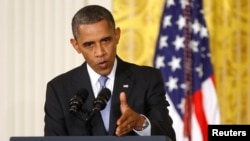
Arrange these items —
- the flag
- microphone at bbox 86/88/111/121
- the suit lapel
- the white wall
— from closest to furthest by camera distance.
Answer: microphone at bbox 86/88/111/121 → the suit lapel → the flag → the white wall

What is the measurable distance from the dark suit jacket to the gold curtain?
1722mm

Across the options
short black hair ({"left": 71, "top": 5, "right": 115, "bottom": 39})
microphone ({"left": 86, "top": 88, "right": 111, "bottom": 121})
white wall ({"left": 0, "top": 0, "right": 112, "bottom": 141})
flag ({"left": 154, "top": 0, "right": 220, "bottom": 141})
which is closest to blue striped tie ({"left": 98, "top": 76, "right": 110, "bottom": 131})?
short black hair ({"left": 71, "top": 5, "right": 115, "bottom": 39})

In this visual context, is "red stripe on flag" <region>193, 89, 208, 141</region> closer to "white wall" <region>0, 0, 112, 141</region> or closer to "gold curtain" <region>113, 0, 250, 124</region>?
"gold curtain" <region>113, 0, 250, 124</region>

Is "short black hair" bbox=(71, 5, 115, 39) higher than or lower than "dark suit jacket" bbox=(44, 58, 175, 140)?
higher

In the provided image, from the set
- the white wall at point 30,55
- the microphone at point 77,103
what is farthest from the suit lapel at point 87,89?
the white wall at point 30,55

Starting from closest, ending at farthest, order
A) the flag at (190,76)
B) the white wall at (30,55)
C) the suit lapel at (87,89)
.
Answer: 1. the suit lapel at (87,89)
2. the flag at (190,76)
3. the white wall at (30,55)

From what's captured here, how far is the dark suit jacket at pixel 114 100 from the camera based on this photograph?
2.89 metres

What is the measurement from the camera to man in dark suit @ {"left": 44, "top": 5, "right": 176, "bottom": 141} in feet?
9.48

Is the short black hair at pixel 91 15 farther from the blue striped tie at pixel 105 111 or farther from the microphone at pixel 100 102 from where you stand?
the microphone at pixel 100 102

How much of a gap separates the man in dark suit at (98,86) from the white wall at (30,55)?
192 cm

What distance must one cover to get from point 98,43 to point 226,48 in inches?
86.0

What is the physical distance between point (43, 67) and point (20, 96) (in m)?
0.32

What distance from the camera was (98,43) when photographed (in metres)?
2.90

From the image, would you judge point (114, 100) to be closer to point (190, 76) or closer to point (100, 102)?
point (100, 102)
